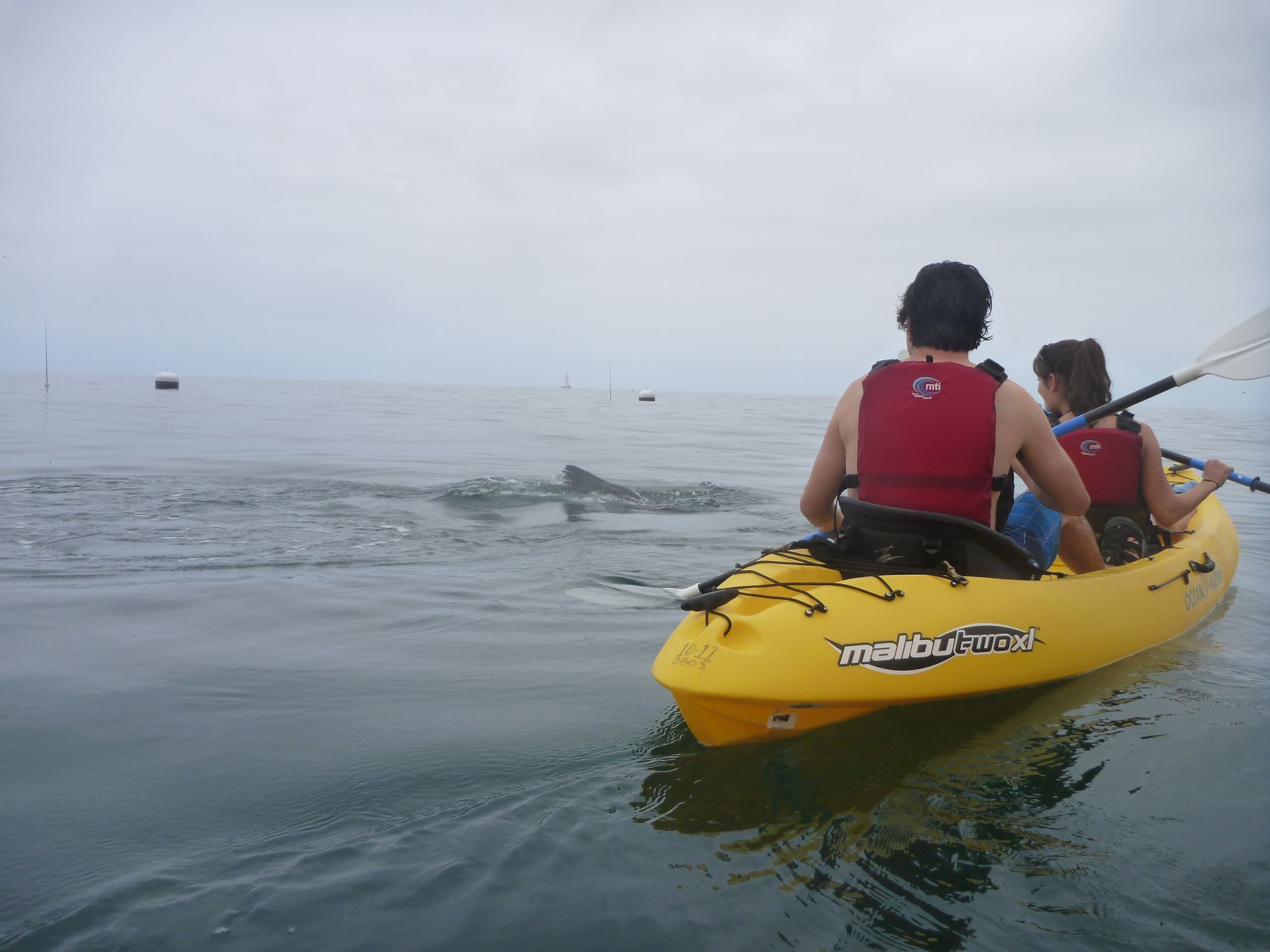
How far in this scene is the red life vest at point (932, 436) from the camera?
3330 mm

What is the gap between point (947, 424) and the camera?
10.9 ft

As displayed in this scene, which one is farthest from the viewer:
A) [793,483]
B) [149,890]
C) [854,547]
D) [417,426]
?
[417,426]

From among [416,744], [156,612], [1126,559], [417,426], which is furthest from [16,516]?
[417,426]

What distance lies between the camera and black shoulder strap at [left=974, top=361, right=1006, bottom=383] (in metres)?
3.38

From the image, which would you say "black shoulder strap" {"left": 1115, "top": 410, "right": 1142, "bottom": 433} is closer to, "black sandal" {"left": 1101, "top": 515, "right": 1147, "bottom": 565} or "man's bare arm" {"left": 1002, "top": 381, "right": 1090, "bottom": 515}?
"black sandal" {"left": 1101, "top": 515, "right": 1147, "bottom": 565}

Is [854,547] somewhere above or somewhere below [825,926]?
above

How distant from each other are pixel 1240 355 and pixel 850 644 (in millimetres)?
4498

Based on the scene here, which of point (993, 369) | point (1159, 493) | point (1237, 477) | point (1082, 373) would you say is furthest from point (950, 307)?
point (1237, 477)

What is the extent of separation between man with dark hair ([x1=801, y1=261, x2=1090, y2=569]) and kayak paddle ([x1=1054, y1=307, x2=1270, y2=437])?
100 inches

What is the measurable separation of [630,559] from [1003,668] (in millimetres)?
4224

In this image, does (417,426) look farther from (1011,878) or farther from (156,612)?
(1011,878)

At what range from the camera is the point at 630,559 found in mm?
7473

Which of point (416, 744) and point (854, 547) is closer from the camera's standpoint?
point (416, 744)

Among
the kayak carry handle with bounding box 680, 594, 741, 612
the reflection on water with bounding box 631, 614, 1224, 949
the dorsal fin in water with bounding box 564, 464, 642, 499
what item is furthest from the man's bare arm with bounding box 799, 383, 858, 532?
the dorsal fin in water with bounding box 564, 464, 642, 499
